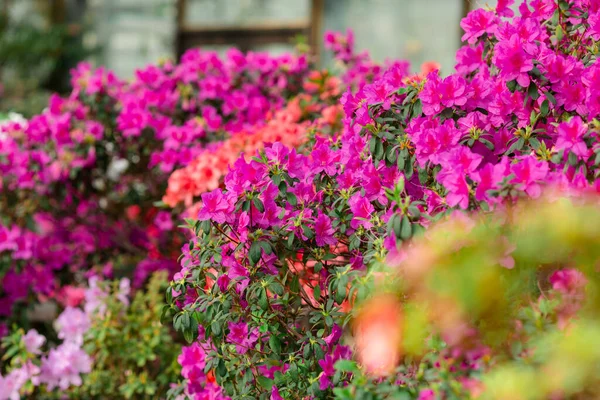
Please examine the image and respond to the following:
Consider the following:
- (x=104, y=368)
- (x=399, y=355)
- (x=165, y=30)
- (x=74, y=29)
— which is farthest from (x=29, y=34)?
(x=399, y=355)

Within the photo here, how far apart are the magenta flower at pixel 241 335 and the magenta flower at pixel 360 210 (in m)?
0.31

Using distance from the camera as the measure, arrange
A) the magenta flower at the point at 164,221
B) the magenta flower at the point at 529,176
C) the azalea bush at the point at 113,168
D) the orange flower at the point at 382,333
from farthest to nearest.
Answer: the magenta flower at the point at 164,221 < the azalea bush at the point at 113,168 < the magenta flower at the point at 529,176 < the orange flower at the point at 382,333

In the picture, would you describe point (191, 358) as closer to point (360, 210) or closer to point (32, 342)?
point (360, 210)

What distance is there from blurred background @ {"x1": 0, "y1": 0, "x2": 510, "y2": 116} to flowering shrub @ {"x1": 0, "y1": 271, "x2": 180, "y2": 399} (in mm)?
2714

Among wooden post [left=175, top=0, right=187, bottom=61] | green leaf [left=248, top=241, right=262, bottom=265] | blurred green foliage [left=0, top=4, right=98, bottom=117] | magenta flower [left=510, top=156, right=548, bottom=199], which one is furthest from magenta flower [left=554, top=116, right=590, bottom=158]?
blurred green foliage [left=0, top=4, right=98, bottom=117]

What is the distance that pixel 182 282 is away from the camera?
155cm

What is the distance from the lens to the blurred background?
523 centimetres

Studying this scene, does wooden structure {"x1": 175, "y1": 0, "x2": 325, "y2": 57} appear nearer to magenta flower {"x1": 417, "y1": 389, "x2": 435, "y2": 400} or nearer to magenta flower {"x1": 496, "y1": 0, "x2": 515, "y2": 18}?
magenta flower {"x1": 496, "y1": 0, "x2": 515, "y2": 18}

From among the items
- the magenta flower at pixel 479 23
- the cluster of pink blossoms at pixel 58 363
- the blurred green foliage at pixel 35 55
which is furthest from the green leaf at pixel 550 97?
the blurred green foliage at pixel 35 55

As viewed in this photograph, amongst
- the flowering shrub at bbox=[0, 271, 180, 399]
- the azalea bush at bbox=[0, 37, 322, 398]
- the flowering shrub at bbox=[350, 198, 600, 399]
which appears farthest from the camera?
the azalea bush at bbox=[0, 37, 322, 398]

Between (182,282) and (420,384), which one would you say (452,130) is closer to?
(420,384)

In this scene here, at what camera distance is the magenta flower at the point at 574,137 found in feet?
4.24

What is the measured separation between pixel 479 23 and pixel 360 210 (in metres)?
0.60

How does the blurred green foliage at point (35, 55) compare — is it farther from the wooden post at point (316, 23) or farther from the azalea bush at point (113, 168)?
the azalea bush at point (113, 168)
